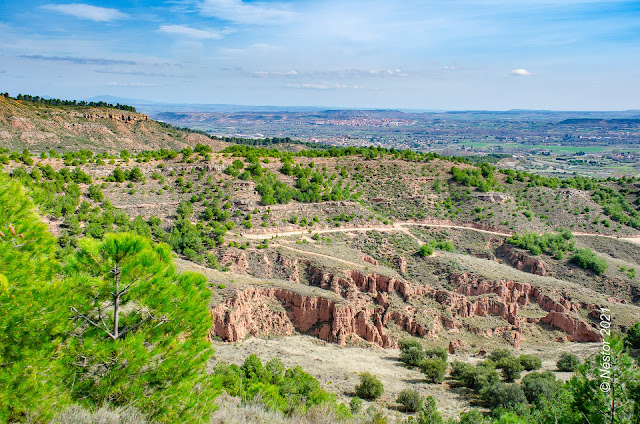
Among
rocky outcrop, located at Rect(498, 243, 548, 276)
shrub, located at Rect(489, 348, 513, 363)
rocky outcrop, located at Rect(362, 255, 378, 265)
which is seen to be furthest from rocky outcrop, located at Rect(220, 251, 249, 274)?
rocky outcrop, located at Rect(498, 243, 548, 276)

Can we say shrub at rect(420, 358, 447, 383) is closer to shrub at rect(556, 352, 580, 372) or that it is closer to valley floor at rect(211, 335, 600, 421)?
valley floor at rect(211, 335, 600, 421)

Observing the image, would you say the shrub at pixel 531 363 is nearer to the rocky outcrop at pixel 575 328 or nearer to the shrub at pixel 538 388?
the shrub at pixel 538 388

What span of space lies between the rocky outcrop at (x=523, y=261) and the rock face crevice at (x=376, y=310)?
8.39m

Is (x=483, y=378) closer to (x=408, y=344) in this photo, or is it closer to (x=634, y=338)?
(x=408, y=344)

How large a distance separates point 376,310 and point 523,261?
2370 cm

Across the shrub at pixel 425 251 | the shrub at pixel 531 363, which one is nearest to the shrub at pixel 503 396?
the shrub at pixel 531 363

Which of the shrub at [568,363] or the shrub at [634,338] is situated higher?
the shrub at [634,338]

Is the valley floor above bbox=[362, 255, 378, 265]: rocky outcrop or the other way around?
the other way around

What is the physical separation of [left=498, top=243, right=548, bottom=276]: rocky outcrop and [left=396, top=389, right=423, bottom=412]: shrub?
3230 centimetres

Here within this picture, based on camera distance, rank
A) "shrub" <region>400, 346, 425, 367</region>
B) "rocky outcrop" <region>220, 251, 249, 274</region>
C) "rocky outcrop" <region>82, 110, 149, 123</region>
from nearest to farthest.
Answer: "shrub" <region>400, 346, 425, 367</region> → "rocky outcrop" <region>220, 251, 249, 274</region> → "rocky outcrop" <region>82, 110, 149, 123</region>

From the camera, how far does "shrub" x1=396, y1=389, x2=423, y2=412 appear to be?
2342cm

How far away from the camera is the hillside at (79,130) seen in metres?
74.1

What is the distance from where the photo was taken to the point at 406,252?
157ft

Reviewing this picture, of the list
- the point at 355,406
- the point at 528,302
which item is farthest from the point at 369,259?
the point at 355,406
